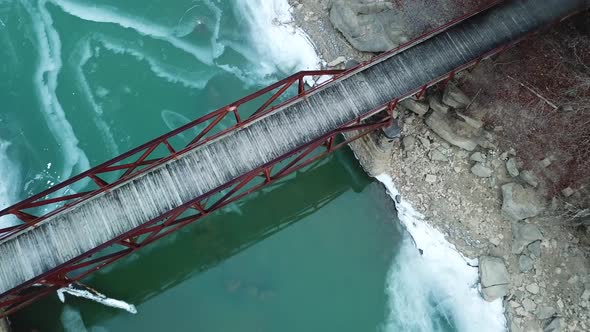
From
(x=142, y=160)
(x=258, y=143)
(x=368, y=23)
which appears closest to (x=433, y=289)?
(x=258, y=143)

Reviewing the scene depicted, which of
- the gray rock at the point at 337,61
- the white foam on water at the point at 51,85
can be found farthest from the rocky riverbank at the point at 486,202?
the white foam on water at the point at 51,85

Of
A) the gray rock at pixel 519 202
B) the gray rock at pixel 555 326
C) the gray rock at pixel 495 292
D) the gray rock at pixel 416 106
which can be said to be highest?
the gray rock at pixel 416 106

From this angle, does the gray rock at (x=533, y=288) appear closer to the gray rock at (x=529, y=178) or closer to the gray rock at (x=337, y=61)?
the gray rock at (x=529, y=178)

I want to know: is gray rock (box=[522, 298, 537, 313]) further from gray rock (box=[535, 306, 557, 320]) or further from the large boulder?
the large boulder

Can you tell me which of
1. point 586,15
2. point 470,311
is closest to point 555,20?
point 586,15

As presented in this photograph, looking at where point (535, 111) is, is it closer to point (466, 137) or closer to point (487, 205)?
point (466, 137)
